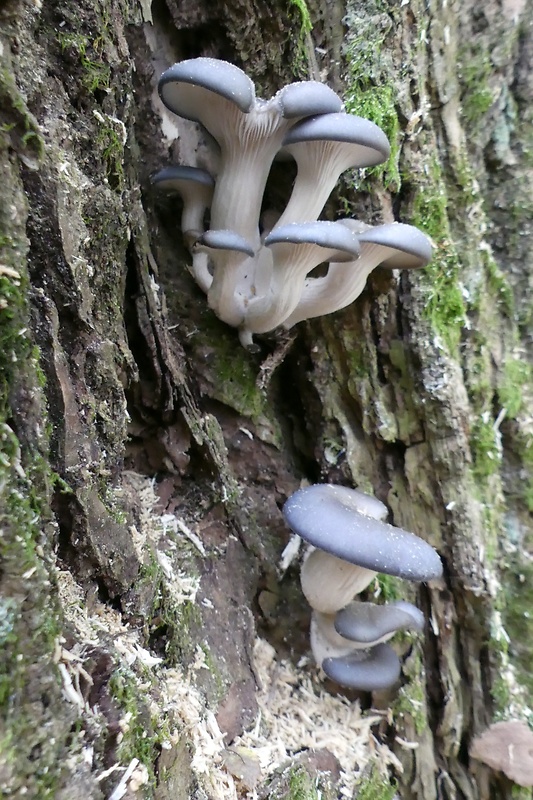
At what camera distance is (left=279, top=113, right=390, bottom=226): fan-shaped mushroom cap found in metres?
2.23

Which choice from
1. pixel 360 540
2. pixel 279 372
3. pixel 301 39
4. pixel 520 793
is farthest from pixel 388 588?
pixel 301 39

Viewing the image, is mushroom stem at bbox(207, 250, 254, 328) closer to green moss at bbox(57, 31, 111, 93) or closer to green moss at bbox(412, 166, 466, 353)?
green moss at bbox(57, 31, 111, 93)

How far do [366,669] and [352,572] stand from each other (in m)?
0.55

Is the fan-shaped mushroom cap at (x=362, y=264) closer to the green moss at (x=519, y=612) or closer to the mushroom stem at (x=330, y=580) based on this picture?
the mushroom stem at (x=330, y=580)

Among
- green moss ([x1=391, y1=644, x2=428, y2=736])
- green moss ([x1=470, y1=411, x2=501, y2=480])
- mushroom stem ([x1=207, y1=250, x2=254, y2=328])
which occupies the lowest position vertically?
green moss ([x1=391, y1=644, x2=428, y2=736])

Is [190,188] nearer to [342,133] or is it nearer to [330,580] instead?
[342,133]

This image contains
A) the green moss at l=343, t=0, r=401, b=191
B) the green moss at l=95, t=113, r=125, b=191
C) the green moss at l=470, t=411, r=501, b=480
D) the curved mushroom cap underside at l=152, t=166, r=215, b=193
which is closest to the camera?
the green moss at l=95, t=113, r=125, b=191

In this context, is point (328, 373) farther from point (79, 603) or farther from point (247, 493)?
point (79, 603)

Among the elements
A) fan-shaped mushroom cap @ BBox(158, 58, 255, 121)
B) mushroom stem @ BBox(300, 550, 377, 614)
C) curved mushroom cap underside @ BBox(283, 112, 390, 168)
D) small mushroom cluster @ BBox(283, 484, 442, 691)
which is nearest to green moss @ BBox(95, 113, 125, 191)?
fan-shaped mushroom cap @ BBox(158, 58, 255, 121)

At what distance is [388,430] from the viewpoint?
2871mm

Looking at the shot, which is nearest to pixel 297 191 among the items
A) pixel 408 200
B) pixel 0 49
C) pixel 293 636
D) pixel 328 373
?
pixel 408 200

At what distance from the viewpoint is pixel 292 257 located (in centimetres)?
238

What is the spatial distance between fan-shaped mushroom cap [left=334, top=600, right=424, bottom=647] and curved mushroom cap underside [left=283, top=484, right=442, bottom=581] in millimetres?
451

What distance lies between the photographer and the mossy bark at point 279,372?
67.4 inches
